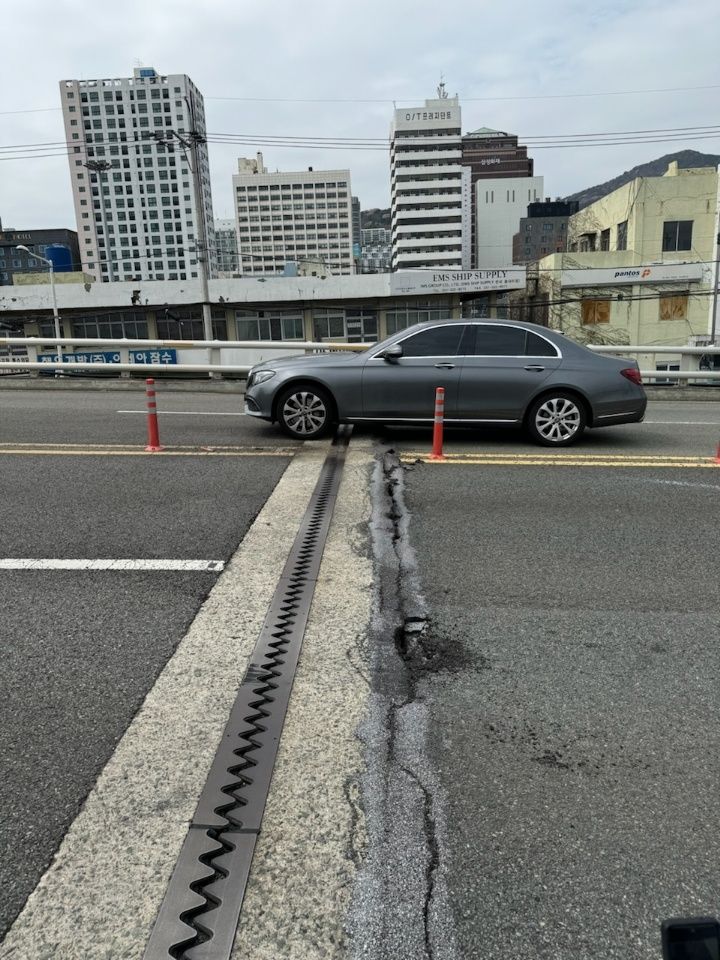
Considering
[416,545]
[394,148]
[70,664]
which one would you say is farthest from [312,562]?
[394,148]

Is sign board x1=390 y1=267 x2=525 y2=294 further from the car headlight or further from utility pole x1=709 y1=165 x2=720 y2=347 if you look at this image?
the car headlight

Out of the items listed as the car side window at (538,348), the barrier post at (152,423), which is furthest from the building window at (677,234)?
the barrier post at (152,423)

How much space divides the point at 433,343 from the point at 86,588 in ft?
20.4

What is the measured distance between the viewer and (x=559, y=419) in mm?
9250

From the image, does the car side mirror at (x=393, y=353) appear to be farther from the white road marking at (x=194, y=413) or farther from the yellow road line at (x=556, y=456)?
the white road marking at (x=194, y=413)

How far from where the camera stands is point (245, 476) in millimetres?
7402

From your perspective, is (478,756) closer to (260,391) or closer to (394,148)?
(260,391)

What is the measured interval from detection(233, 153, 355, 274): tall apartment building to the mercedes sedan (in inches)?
7147

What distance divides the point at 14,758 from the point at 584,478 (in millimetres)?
5949

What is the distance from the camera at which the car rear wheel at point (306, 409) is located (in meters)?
9.41

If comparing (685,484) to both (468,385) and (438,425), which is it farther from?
(468,385)

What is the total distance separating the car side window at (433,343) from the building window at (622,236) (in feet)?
141

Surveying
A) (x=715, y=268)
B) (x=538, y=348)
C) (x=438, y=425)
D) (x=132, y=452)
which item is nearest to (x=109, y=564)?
(x=132, y=452)

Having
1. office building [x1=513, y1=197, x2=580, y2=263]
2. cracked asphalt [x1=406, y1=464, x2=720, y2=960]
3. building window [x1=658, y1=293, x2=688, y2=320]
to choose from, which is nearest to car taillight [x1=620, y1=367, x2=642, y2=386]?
cracked asphalt [x1=406, y1=464, x2=720, y2=960]
